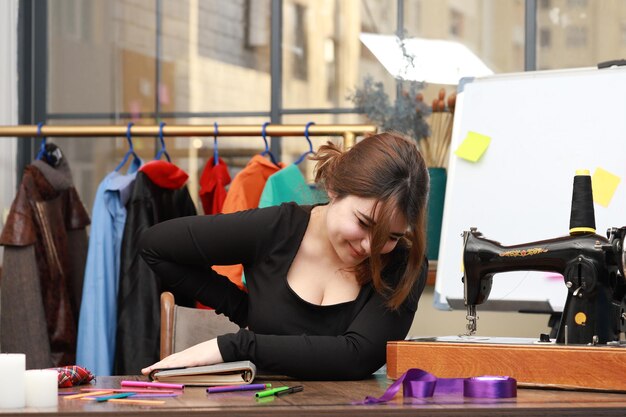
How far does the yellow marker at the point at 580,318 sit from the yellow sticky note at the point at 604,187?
1.33m

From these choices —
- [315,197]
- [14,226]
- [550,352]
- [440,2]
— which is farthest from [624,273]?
[440,2]

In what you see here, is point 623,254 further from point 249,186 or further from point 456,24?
point 456,24

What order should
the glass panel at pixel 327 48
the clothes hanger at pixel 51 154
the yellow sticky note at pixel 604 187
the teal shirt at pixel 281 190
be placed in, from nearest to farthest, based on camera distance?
the yellow sticky note at pixel 604 187 → the teal shirt at pixel 281 190 → the clothes hanger at pixel 51 154 → the glass panel at pixel 327 48

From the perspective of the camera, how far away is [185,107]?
14.5 feet

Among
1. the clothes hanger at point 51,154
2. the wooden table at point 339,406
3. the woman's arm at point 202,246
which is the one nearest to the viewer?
the wooden table at point 339,406

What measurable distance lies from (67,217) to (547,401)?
2.43 metres

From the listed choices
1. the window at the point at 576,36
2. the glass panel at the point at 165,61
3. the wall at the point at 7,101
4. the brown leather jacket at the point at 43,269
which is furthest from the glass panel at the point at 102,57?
the window at the point at 576,36

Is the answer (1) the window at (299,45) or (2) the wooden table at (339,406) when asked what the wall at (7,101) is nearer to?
(1) the window at (299,45)

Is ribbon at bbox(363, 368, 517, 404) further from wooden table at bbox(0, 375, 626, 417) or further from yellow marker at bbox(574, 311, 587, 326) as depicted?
yellow marker at bbox(574, 311, 587, 326)

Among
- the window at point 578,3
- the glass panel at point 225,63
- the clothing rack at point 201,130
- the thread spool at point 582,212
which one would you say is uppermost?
the window at point 578,3

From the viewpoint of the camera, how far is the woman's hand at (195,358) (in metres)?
1.89

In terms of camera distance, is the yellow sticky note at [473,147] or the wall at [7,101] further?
the wall at [7,101]

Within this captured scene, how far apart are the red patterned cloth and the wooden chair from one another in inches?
22.1

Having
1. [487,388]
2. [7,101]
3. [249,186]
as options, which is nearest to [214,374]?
[487,388]
